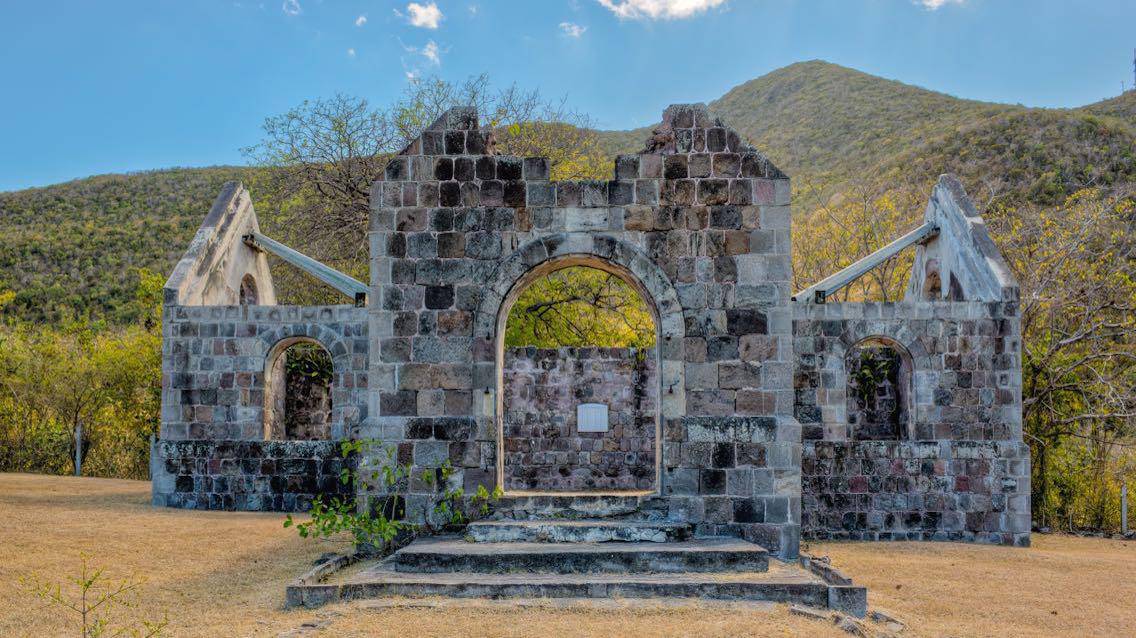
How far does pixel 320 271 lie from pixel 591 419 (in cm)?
533

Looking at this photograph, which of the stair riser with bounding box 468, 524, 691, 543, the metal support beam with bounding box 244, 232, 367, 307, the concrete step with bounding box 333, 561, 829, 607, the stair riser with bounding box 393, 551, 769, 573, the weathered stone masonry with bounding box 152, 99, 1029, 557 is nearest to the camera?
the concrete step with bounding box 333, 561, 829, 607

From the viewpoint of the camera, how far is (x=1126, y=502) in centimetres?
1515

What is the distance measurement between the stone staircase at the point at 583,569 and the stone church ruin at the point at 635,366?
36 cm

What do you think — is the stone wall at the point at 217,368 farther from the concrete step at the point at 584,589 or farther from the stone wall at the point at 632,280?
Answer: the concrete step at the point at 584,589

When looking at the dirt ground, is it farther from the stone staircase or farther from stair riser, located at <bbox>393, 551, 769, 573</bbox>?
stair riser, located at <bbox>393, 551, 769, 573</bbox>

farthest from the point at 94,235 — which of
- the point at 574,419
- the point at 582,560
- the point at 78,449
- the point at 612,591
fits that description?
the point at 612,591

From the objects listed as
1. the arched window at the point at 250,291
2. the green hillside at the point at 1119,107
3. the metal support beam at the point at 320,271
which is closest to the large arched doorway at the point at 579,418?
the metal support beam at the point at 320,271

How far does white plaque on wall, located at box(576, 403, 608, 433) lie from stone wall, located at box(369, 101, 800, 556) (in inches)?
236

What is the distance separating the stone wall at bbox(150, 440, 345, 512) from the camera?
1423 centimetres

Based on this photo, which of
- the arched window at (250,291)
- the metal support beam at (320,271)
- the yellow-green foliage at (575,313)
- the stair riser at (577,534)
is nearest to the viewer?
the stair riser at (577,534)

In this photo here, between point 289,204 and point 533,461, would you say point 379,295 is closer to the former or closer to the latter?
point 533,461

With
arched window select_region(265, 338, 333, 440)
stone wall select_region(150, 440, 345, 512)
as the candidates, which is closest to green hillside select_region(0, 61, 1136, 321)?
arched window select_region(265, 338, 333, 440)

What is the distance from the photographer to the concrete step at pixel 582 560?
26.2ft

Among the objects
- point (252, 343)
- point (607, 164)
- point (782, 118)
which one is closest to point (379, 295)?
point (252, 343)
